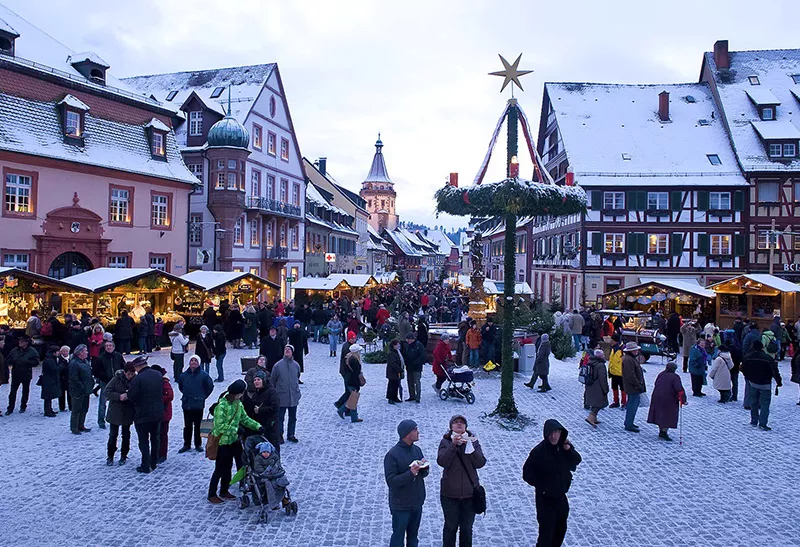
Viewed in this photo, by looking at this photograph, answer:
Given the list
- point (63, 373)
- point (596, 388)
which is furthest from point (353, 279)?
point (596, 388)

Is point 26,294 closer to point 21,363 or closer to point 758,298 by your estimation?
point 21,363

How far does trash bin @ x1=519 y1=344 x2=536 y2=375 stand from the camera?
1722 centimetres

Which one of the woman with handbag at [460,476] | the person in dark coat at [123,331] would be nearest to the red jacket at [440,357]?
the woman with handbag at [460,476]

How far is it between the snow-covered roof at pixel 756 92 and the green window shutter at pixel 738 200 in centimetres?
136

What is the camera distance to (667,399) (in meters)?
10.4

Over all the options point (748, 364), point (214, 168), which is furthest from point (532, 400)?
point (214, 168)

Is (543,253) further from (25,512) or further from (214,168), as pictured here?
(25,512)

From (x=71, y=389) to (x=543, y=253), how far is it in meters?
38.9

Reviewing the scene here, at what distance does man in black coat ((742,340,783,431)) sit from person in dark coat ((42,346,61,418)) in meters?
12.8

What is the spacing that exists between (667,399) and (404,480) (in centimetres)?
677

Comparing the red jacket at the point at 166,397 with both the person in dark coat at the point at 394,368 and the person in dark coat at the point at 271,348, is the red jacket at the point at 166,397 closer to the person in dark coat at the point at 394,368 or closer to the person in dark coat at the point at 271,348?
the person in dark coat at the point at 271,348

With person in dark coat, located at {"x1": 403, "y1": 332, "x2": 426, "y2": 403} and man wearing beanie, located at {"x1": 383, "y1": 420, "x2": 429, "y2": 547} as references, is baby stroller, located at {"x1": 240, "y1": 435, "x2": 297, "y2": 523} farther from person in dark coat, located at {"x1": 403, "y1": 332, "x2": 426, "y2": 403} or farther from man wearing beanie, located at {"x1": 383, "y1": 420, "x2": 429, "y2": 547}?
person in dark coat, located at {"x1": 403, "y1": 332, "x2": 426, "y2": 403}

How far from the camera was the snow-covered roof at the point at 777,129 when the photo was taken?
34.6 m

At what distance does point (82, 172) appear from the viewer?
932 inches
